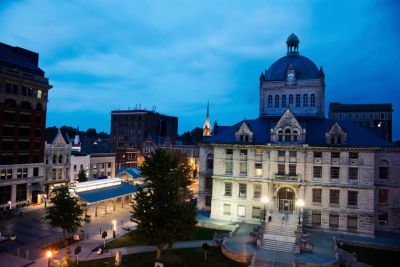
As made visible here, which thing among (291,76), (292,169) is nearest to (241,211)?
(292,169)

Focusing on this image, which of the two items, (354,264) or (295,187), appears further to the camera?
(295,187)

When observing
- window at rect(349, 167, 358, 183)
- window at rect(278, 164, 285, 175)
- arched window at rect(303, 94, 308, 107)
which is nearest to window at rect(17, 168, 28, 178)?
window at rect(278, 164, 285, 175)

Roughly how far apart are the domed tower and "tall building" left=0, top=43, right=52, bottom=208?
45871 mm

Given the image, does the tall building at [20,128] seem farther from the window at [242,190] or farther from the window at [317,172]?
the window at [317,172]

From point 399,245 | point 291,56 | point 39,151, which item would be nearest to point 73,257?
point 39,151

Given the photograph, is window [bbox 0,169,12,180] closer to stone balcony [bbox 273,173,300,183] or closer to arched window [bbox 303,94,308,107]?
stone balcony [bbox 273,173,300,183]

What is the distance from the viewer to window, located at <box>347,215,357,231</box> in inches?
1753

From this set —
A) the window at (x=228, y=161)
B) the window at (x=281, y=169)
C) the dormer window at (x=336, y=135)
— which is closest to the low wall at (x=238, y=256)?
the window at (x=281, y=169)

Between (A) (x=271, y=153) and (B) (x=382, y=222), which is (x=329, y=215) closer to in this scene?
(B) (x=382, y=222)

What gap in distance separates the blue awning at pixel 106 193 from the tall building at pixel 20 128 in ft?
51.7

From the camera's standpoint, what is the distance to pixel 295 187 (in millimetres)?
46719

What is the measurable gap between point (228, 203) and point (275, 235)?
11912 millimetres

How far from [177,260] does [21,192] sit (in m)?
40.0

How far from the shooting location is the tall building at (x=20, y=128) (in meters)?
54.9
